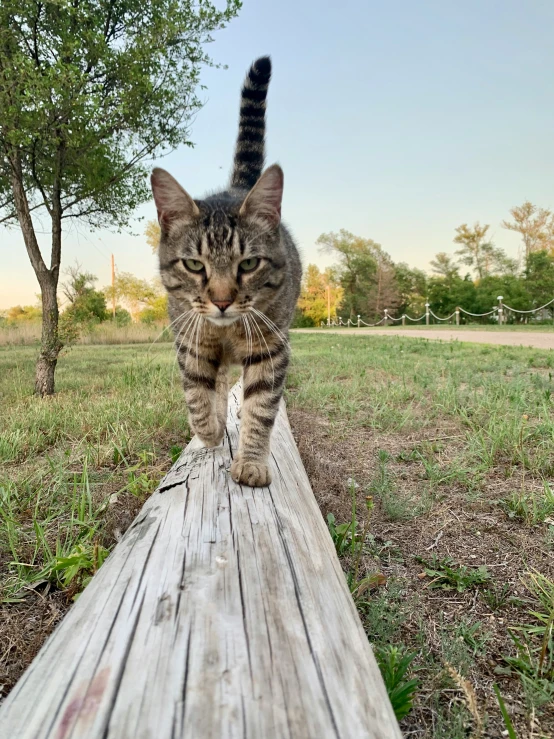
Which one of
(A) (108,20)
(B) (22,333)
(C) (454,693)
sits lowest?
(C) (454,693)

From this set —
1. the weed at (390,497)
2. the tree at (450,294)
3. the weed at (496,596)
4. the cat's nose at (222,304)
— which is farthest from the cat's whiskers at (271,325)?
the tree at (450,294)

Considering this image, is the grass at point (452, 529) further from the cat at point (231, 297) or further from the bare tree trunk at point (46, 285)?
the bare tree trunk at point (46, 285)

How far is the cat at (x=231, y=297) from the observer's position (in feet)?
7.06

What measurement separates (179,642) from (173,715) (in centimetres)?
17

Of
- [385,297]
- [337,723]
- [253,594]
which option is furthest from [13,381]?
[385,297]

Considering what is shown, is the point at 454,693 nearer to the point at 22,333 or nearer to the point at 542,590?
the point at 542,590

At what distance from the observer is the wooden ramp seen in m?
0.77

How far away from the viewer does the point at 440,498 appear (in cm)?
257

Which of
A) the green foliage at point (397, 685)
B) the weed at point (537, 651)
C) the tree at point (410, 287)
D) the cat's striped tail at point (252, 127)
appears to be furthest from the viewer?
the tree at point (410, 287)

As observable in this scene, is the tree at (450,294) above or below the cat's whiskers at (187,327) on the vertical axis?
above

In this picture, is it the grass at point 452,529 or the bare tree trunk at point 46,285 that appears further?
the bare tree trunk at point 46,285

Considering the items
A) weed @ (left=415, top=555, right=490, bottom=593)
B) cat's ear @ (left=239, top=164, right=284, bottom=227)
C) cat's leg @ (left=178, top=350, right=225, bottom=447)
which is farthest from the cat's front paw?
cat's ear @ (left=239, top=164, right=284, bottom=227)

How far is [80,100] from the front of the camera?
169 inches

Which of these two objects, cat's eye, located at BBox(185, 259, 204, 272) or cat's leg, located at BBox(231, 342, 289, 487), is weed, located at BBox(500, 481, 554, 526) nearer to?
cat's leg, located at BBox(231, 342, 289, 487)
